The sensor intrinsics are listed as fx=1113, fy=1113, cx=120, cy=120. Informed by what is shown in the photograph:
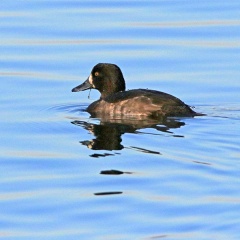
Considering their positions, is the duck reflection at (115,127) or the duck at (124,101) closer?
the duck reflection at (115,127)

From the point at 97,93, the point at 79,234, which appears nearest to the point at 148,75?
the point at 97,93

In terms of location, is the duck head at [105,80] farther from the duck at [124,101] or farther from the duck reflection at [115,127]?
the duck reflection at [115,127]

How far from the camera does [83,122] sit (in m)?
13.8

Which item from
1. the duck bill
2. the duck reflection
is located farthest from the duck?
the duck reflection

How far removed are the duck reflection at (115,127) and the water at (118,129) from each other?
0.05 ft

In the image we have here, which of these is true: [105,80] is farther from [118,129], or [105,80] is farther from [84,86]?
[118,129]

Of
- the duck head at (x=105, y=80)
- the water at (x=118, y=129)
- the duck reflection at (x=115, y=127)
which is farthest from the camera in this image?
the duck head at (x=105, y=80)

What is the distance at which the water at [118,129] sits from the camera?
9281 millimetres

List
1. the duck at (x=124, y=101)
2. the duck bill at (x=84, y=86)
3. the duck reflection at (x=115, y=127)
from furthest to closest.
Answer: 1. the duck bill at (x=84, y=86)
2. the duck at (x=124, y=101)
3. the duck reflection at (x=115, y=127)

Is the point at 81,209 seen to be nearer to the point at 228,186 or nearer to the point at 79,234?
the point at 79,234

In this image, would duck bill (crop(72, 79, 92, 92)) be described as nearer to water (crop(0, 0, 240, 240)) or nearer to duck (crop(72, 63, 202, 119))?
duck (crop(72, 63, 202, 119))

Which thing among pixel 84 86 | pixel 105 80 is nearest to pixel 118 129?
pixel 105 80

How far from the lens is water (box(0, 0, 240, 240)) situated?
30.5 feet

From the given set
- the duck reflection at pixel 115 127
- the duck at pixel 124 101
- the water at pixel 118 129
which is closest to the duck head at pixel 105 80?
the duck at pixel 124 101
